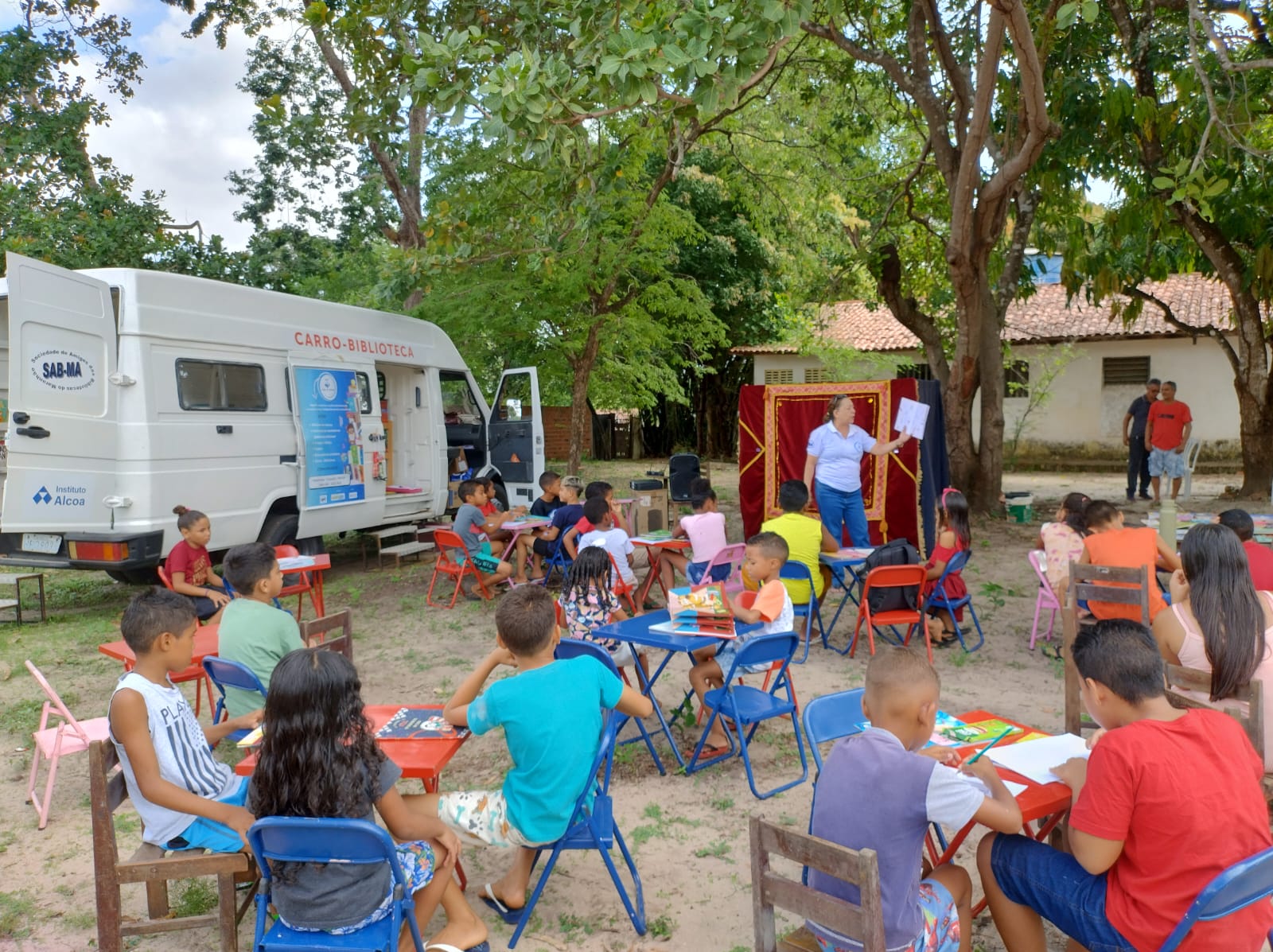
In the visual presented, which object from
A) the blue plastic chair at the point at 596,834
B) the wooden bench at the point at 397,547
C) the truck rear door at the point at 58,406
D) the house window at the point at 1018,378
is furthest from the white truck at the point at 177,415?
the house window at the point at 1018,378

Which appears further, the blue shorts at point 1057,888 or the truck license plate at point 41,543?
the truck license plate at point 41,543

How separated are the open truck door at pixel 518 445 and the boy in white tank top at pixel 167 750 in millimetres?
7718

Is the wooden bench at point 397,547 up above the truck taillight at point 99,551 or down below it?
below

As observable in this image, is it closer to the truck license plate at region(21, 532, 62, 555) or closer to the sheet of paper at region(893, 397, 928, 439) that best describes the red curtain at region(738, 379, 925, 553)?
the sheet of paper at region(893, 397, 928, 439)

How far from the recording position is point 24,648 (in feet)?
22.6

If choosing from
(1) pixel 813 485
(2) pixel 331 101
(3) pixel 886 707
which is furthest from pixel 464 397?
(3) pixel 886 707

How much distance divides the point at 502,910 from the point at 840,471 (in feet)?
17.9

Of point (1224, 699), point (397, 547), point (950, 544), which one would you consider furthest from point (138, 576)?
point (1224, 699)

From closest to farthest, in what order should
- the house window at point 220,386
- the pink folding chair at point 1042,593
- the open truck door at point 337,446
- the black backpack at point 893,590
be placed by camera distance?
1. the black backpack at point 893,590
2. the pink folding chair at point 1042,593
3. the house window at point 220,386
4. the open truck door at point 337,446

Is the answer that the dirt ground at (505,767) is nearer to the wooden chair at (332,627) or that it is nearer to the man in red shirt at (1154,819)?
the man in red shirt at (1154,819)

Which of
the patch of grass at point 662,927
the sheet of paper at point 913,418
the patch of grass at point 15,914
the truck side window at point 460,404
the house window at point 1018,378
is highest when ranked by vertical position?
the house window at point 1018,378

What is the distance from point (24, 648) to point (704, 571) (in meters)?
5.17

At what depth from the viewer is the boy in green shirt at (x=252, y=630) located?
12.8ft

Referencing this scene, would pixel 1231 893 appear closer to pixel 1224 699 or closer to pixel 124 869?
pixel 1224 699
